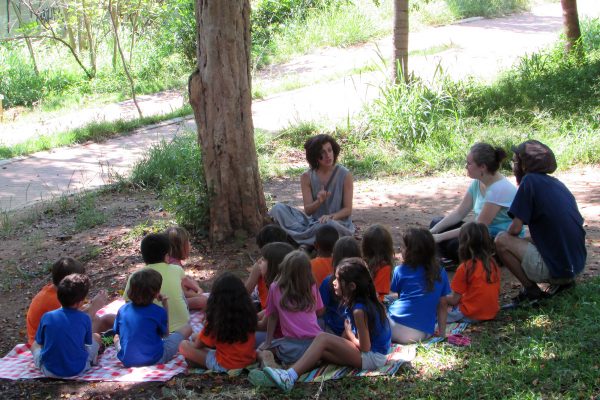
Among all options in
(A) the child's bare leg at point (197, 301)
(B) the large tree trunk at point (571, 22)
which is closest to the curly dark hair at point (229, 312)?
(A) the child's bare leg at point (197, 301)

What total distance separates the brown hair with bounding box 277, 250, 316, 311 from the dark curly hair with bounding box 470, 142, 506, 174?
1793 millimetres

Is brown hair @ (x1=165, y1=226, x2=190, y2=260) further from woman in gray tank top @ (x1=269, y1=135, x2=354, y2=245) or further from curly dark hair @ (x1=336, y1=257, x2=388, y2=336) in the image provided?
curly dark hair @ (x1=336, y1=257, x2=388, y2=336)

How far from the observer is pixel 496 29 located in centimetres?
1642

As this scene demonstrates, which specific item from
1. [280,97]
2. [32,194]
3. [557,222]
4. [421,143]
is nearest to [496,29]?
[280,97]

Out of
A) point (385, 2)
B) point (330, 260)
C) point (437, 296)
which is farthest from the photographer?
point (385, 2)

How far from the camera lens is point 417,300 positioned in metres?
4.78

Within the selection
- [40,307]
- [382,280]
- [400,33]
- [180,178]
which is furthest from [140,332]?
[400,33]

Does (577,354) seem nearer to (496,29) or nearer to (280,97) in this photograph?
(280,97)

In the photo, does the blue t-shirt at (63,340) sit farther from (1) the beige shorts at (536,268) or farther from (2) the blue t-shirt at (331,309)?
(1) the beige shorts at (536,268)

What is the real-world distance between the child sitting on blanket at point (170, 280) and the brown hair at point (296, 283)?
0.92 meters

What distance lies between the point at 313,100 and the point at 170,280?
813cm

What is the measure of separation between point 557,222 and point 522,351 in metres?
1.04

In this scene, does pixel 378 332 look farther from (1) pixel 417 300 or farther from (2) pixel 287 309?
(2) pixel 287 309

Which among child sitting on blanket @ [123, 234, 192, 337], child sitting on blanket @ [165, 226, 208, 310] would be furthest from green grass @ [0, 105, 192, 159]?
child sitting on blanket @ [123, 234, 192, 337]
